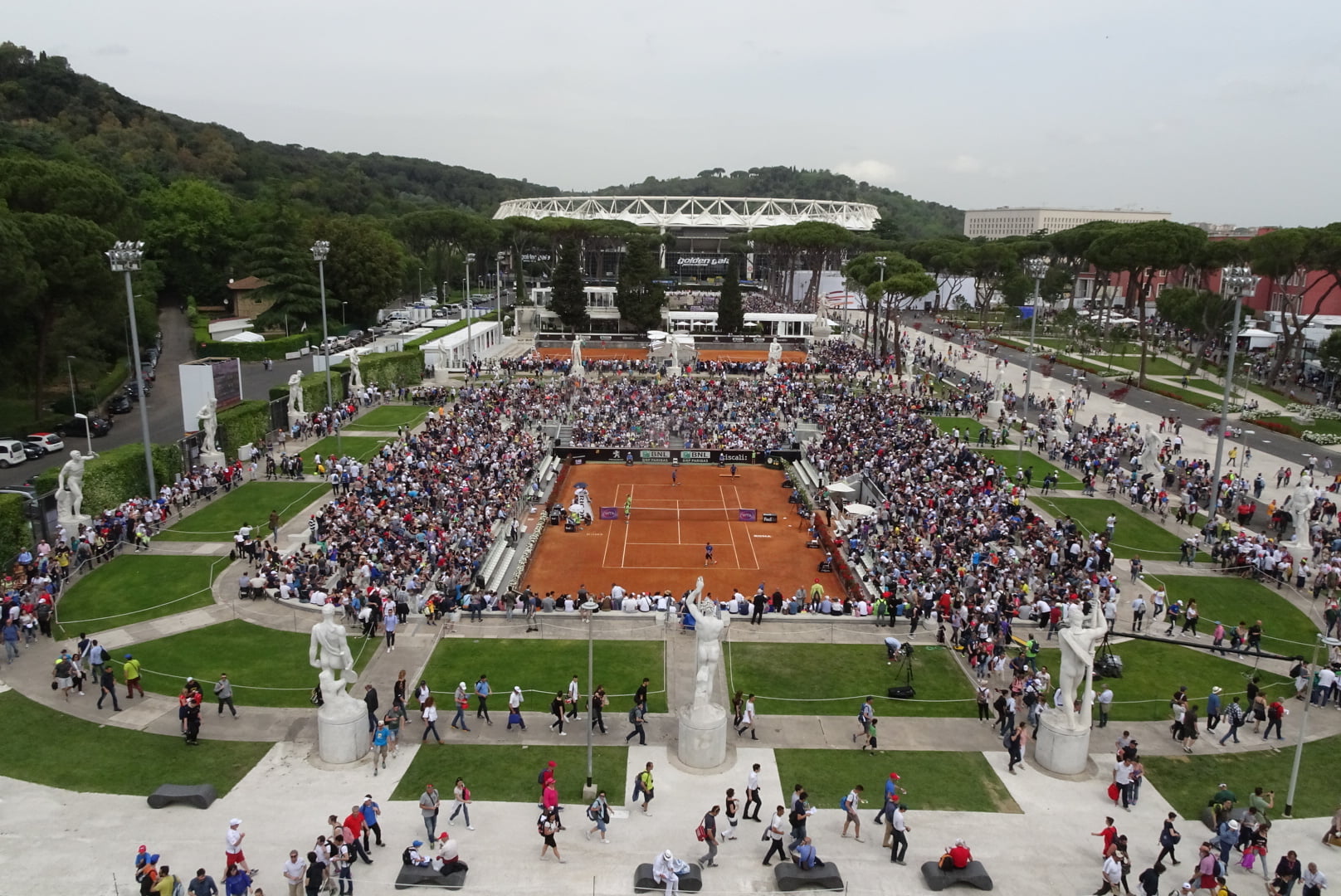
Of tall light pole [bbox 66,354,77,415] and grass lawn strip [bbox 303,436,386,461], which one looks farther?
tall light pole [bbox 66,354,77,415]

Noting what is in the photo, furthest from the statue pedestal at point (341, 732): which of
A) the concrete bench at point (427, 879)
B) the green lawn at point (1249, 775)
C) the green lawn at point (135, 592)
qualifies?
the green lawn at point (1249, 775)

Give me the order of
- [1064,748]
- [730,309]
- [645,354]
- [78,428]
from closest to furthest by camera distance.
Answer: [1064,748], [78,428], [645,354], [730,309]

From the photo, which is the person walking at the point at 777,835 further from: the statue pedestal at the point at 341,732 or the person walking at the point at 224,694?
the person walking at the point at 224,694

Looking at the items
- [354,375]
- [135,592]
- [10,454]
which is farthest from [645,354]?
[135,592]

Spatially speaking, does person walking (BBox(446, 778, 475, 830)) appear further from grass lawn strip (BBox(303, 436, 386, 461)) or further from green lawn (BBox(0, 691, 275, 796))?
grass lawn strip (BBox(303, 436, 386, 461))

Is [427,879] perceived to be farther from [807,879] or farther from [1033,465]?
[1033,465]

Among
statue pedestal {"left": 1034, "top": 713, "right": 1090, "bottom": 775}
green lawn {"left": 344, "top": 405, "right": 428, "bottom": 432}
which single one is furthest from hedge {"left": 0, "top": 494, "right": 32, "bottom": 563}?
statue pedestal {"left": 1034, "top": 713, "right": 1090, "bottom": 775}
